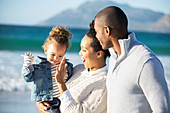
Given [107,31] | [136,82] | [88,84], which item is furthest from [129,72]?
[88,84]

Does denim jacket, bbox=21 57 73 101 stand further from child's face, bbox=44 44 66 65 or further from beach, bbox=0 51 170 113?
beach, bbox=0 51 170 113

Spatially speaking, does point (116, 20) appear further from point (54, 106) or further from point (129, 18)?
point (129, 18)

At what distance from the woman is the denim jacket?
0.19 meters

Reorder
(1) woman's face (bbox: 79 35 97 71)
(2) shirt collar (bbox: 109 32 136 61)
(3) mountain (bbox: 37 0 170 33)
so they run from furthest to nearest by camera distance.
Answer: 1. (3) mountain (bbox: 37 0 170 33)
2. (1) woman's face (bbox: 79 35 97 71)
3. (2) shirt collar (bbox: 109 32 136 61)

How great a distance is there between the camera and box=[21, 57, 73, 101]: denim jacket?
2.46 metres

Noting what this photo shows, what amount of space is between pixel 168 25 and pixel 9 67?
132 ft

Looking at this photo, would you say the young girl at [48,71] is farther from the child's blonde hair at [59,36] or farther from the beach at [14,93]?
the beach at [14,93]

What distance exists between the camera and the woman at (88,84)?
83.4 inches

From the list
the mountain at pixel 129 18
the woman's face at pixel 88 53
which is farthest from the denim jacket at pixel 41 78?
the mountain at pixel 129 18

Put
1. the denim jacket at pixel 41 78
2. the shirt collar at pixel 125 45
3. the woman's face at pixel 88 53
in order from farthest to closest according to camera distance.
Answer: the denim jacket at pixel 41 78 < the woman's face at pixel 88 53 < the shirt collar at pixel 125 45

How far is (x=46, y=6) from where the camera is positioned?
39.2 metres

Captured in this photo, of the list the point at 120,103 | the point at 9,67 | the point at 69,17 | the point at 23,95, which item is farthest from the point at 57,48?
the point at 69,17

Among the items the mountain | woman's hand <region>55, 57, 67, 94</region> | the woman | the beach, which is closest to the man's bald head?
the woman

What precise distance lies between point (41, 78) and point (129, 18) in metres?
43.0
